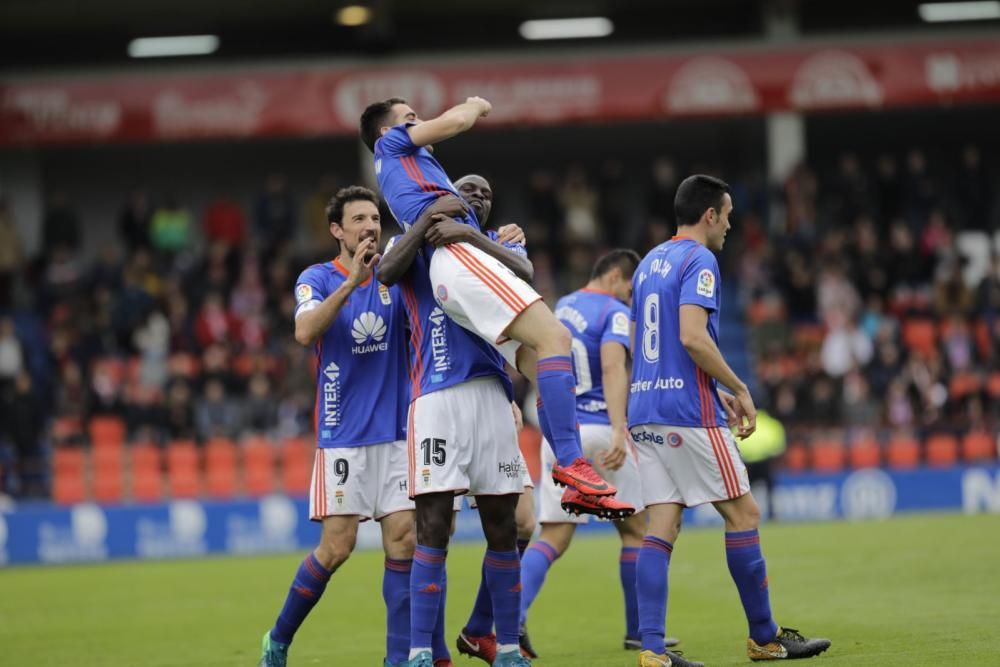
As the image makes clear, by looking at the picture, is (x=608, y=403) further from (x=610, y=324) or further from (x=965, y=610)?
(x=965, y=610)

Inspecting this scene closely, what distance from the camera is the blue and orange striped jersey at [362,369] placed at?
8.20 meters

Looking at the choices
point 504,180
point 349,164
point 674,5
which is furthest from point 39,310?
point 674,5

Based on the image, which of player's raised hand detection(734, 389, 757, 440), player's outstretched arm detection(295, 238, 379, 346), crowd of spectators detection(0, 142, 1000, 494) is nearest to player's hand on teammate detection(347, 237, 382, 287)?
player's outstretched arm detection(295, 238, 379, 346)

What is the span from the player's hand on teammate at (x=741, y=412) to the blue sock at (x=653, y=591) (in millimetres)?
750

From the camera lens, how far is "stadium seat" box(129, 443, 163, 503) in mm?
20391

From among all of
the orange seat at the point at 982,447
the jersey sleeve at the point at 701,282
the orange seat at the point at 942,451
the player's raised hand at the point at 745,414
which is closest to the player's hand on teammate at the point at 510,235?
the jersey sleeve at the point at 701,282

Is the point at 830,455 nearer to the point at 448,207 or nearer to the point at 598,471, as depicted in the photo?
the point at 598,471

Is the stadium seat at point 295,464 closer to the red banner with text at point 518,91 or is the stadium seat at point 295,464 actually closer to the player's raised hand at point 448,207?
the red banner with text at point 518,91

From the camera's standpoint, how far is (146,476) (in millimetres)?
20422

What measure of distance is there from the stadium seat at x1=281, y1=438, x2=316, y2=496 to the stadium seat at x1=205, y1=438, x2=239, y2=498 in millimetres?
711

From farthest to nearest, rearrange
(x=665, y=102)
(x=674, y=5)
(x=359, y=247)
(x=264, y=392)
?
(x=674, y=5)
(x=665, y=102)
(x=264, y=392)
(x=359, y=247)

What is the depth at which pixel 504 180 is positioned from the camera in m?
31.3

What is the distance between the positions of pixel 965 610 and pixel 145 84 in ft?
69.8

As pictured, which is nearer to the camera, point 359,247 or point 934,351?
point 359,247
